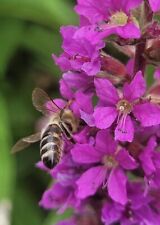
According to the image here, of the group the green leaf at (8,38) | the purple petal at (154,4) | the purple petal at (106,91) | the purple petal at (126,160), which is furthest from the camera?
the green leaf at (8,38)

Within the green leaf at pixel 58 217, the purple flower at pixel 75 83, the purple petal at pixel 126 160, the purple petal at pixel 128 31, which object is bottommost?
the green leaf at pixel 58 217

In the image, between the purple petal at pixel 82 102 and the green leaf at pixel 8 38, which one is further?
the green leaf at pixel 8 38

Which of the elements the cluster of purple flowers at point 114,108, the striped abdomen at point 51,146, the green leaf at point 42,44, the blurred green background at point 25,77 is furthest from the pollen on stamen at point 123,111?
the green leaf at point 42,44

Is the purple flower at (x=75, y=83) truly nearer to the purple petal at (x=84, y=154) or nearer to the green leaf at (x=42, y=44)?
the purple petal at (x=84, y=154)

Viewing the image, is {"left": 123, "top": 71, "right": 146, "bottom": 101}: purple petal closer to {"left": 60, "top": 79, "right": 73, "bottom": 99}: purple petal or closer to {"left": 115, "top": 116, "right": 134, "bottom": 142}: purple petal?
{"left": 115, "top": 116, "right": 134, "bottom": 142}: purple petal

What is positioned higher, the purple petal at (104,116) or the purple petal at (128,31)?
the purple petal at (128,31)

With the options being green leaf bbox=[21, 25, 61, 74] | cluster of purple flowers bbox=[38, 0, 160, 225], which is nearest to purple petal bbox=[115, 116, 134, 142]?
cluster of purple flowers bbox=[38, 0, 160, 225]

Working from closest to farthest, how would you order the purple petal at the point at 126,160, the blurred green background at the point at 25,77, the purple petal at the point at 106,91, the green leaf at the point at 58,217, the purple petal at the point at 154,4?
the purple petal at the point at 154,4 < the purple petal at the point at 106,91 < the purple petal at the point at 126,160 < the green leaf at the point at 58,217 < the blurred green background at the point at 25,77

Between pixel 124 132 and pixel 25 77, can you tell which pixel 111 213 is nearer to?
pixel 124 132
